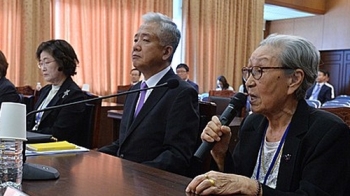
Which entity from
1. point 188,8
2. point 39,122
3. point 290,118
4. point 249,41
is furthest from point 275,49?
point 249,41

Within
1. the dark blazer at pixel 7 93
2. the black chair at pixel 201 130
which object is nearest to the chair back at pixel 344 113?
the black chair at pixel 201 130

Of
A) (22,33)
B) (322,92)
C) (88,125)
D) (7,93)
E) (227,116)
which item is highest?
(22,33)

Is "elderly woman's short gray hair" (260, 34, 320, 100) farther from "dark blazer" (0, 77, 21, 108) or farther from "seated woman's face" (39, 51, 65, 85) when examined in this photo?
"dark blazer" (0, 77, 21, 108)

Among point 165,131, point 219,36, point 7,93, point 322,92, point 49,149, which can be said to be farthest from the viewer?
point 219,36

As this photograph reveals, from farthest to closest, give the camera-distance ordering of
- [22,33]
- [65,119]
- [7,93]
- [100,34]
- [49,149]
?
[100,34] < [22,33] < [7,93] < [65,119] < [49,149]

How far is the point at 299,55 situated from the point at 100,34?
626cm

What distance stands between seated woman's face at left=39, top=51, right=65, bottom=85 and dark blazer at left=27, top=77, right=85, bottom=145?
0.26 feet

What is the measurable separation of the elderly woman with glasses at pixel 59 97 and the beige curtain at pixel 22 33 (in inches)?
156

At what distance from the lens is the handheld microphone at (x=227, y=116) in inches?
53.3

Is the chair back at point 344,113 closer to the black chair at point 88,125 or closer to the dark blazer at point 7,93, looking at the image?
the black chair at point 88,125

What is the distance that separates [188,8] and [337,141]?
24.2 feet

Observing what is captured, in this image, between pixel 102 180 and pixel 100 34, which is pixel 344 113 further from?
pixel 100 34

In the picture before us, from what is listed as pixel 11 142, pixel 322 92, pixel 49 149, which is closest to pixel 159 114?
pixel 49 149

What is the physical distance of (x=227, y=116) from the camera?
4.71ft
